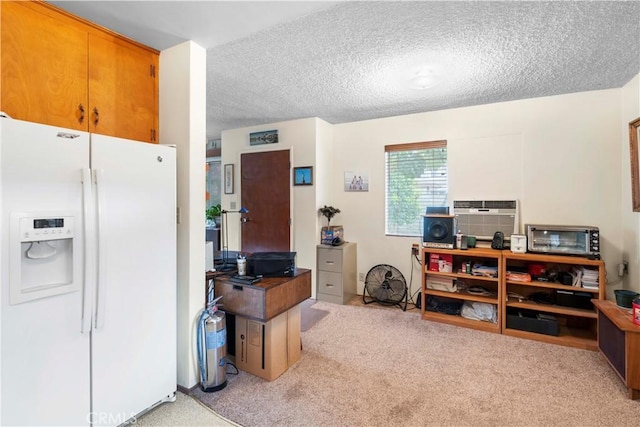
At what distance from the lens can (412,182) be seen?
3738 millimetres

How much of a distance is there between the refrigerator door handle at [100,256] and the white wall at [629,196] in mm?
4013

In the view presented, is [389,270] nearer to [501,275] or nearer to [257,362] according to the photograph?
[501,275]

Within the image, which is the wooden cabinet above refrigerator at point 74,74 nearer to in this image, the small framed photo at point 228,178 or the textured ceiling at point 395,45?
the textured ceiling at point 395,45

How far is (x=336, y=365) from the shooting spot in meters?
2.28

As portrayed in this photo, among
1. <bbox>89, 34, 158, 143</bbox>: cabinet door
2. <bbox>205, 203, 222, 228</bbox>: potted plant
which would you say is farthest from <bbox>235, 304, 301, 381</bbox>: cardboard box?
<bbox>205, 203, 222, 228</bbox>: potted plant

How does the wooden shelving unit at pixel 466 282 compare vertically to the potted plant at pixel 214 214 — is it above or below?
below

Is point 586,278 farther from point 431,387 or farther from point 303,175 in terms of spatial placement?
point 303,175

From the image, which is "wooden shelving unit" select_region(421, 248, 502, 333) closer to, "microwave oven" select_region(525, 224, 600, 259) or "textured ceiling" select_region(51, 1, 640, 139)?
"microwave oven" select_region(525, 224, 600, 259)

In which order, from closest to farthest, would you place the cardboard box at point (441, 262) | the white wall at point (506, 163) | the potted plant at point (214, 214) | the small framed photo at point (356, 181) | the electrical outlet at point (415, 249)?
1. the white wall at point (506, 163)
2. the cardboard box at point (441, 262)
3. the electrical outlet at point (415, 249)
4. the small framed photo at point (356, 181)
5. the potted plant at point (214, 214)

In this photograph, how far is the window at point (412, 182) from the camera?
3.58 meters

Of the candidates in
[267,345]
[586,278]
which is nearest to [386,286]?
[586,278]

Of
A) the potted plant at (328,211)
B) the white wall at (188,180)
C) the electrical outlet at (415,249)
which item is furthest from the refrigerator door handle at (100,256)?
the electrical outlet at (415,249)

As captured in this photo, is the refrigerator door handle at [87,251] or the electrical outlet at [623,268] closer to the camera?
the refrigerator door handle at [87,251]

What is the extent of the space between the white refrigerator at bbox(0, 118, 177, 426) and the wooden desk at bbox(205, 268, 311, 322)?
366mm
